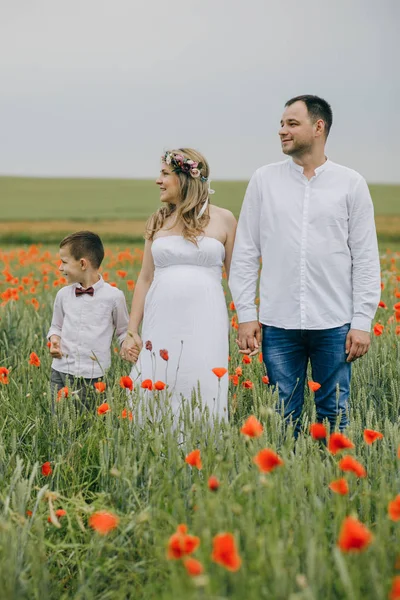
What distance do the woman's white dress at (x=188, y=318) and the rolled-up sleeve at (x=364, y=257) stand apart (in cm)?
67

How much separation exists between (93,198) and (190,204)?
37263 millimetres

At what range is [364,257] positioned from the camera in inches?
123

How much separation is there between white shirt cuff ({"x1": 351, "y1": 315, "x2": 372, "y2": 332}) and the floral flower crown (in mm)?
1034

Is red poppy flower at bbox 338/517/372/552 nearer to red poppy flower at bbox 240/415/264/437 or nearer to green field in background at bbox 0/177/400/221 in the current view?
red poppy flower at bbox 240/415/264/437

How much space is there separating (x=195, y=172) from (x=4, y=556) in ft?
6.95

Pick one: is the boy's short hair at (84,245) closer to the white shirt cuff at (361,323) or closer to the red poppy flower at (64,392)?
the red poppy flower at (64,392)

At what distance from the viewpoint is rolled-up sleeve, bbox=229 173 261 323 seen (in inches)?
127

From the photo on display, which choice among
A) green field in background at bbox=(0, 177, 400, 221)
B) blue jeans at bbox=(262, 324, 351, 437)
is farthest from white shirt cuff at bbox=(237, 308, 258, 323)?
green field in background at bbox=(0, 177, 400, 221)

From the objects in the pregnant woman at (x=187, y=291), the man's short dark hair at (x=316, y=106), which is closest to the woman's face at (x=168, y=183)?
the pregnant woman at (x=187, y=291)

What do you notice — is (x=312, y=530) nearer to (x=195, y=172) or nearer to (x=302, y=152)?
(x=302, y=152)

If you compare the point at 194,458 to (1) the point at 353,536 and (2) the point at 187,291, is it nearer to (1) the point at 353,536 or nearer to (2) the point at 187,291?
(1) the point at 353,536

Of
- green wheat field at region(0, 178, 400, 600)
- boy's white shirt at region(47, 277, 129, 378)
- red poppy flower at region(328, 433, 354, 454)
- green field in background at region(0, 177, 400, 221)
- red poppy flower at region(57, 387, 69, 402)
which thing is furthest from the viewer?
green field in background at region(0, 177, 400, 221)

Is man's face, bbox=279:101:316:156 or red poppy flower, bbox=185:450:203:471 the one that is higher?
man's face, bbox=279:101:316:156

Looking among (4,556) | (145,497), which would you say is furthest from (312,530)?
(4,556)
